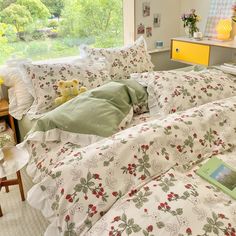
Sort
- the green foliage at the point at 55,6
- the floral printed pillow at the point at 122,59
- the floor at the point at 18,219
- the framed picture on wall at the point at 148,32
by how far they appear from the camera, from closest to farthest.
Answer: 1. the floor at the point at 18,219
2. the floral printed pillow at the point at 122,59
3. the green foliage at the point at 55,6
4. the framed picture on wall at the point at 148,32

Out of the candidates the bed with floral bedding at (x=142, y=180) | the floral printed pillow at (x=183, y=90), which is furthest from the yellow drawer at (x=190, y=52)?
the bed with floral bedding at (x=142, y=180)

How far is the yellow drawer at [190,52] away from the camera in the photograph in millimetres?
2684

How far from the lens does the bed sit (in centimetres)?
87

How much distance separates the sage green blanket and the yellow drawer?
1.34 meters

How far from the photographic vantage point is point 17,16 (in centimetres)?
251

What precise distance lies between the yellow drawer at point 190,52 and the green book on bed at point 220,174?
1706 millimetres

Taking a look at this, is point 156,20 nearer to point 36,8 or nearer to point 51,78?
point 36,8

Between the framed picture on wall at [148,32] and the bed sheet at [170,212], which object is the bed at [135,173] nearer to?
Result: the bed sheet at [170,212]

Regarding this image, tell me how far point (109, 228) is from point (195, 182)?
392 mm

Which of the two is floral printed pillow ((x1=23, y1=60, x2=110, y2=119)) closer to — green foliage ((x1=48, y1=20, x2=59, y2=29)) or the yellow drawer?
green foliage ((x1=48, y1=20, x2=59, y2=29))

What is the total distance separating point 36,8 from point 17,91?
902 mm

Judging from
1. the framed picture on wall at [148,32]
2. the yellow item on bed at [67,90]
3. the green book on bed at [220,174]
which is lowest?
the green book on bed at [220,174]

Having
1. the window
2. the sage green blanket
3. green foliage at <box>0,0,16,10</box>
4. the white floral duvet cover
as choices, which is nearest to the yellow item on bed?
the sage green blanket

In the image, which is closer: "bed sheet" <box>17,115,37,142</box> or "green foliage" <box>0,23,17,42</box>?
"bed sheet" <box>17,115,37,142</box>
